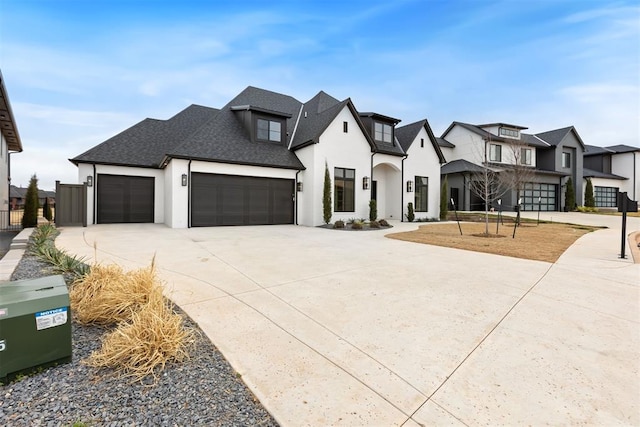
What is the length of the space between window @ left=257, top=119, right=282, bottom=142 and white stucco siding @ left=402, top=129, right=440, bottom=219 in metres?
8.26

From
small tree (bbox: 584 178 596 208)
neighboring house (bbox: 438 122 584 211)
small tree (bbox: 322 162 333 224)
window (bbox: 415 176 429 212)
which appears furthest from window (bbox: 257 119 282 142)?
small tree (bbox: 584 178 596 208)

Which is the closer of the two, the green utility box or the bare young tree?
the green utility box

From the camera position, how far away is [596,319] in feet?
11.4

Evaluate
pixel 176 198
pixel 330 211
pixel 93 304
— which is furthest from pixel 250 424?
pixel 330 211

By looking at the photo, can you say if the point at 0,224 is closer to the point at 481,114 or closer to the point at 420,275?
the point at 420,275

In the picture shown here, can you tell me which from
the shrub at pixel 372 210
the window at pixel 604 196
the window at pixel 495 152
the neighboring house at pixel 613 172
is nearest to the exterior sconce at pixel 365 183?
the shrub at pixel 372 210

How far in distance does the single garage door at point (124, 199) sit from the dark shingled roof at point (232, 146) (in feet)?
12.9

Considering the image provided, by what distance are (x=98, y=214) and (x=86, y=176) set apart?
1.84m

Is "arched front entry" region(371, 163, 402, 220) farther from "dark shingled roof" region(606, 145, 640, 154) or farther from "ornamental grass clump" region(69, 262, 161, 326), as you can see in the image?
"dark shingled roof" region(606, 145, 640, 154)

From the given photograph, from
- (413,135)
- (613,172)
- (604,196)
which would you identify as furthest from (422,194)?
(613,172)

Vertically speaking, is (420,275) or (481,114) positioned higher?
(481,114)

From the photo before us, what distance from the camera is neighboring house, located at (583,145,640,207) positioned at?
29.7 metres

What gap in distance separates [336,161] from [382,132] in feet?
15.5

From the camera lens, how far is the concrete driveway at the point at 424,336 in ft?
6.56
